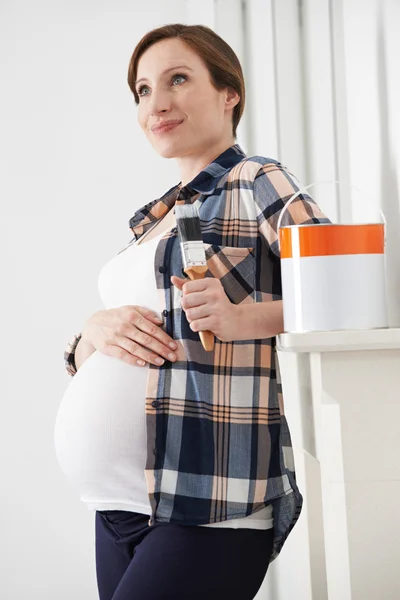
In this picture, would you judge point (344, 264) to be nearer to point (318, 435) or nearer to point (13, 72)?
point (318, 435)

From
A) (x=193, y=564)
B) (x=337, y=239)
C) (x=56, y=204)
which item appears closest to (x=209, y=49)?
(x=337, y=239)

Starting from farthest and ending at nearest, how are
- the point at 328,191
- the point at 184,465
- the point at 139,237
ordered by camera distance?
the point at 328,191 < the point at 139,237 < the point at 184,465

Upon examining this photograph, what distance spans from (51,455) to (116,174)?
86cm

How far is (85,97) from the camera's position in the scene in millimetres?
2232

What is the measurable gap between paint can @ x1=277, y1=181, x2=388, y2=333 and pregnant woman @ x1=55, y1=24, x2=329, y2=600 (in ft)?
0.34

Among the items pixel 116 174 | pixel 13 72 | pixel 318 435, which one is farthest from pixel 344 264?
pixel 13 72

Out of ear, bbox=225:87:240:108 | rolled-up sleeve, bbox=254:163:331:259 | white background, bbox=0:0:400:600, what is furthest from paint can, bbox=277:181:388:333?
white background, bbox=0:0:400:600

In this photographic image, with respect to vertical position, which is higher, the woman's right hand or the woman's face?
the woman's face

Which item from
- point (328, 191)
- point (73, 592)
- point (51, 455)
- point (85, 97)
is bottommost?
A: point (73, 592)

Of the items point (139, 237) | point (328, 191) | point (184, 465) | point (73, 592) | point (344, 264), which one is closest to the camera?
point (344, 264)

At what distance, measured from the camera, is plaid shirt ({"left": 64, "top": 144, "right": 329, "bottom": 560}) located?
974 millimetres

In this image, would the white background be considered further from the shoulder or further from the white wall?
the shoulder

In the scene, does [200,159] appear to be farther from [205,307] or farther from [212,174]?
[205,307]

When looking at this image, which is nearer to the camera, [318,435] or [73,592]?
[318,435]
